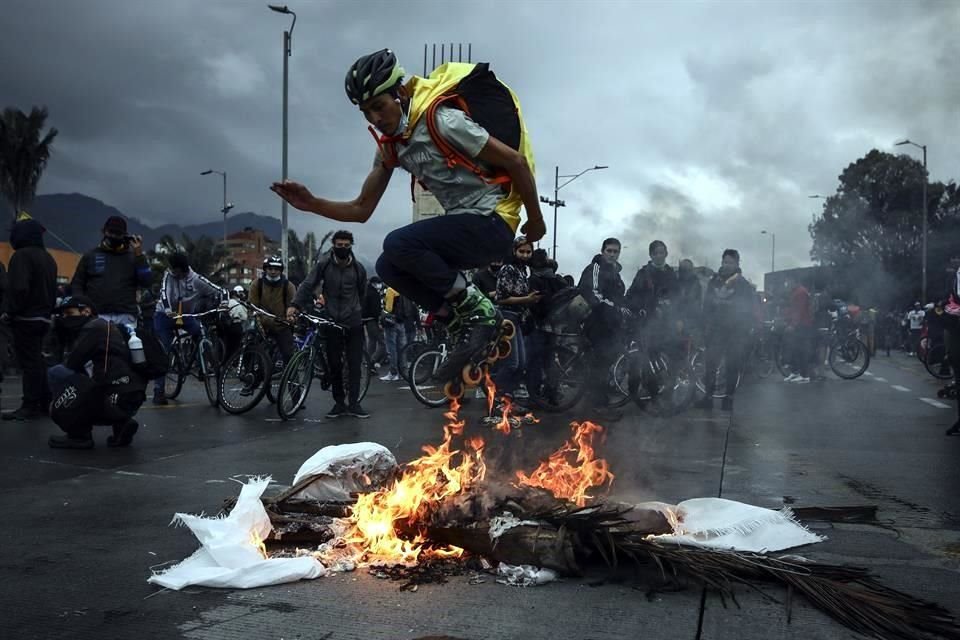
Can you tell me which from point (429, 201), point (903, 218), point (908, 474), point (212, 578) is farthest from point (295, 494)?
point (903, 218)

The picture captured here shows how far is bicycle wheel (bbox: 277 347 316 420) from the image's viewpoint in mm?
7930

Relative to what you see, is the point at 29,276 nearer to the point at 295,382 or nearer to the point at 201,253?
the point at 295,382

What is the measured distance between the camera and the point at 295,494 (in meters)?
3.61

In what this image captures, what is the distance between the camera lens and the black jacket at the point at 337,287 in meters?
8.23

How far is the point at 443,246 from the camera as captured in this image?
338 centimetres

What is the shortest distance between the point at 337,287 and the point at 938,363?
11950 millimetres

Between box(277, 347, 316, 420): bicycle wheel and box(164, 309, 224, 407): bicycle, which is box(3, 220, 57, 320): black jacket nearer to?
box(164, 309, 224, 407): bicycle

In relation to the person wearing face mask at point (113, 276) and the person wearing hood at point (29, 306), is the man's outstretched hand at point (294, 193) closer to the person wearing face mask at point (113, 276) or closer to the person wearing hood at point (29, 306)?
the person wearing face mask at point (113, 276)

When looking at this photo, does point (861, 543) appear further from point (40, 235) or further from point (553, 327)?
point (40, 235)

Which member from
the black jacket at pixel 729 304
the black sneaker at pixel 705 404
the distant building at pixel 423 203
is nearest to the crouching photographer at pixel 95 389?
the distant building at pixel 423 203

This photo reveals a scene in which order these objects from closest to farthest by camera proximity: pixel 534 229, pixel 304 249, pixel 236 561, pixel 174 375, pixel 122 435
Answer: pixel 236 561 < pixel 534 229 < pixel 122 435 < pixel 174 375 < pixel 304 249

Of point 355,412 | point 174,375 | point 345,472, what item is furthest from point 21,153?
point 345,472

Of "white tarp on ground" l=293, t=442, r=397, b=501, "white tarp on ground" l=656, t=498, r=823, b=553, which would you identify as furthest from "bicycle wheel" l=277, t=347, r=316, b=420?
"white tarp on ground" l=656, t=498, r=823, b=553

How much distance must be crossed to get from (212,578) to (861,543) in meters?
2.77
